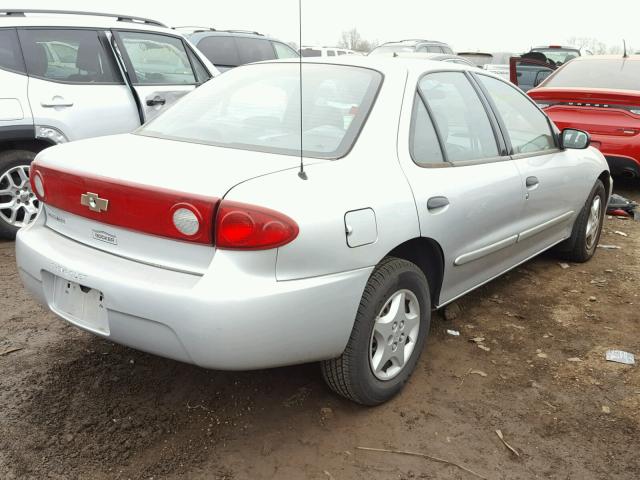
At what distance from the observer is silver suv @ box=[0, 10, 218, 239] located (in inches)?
184

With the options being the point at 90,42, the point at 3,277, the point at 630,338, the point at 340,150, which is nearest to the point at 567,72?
the point at 630,338

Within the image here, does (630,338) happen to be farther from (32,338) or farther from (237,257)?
(32,338)

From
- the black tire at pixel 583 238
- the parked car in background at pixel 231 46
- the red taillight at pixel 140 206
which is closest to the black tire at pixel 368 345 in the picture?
the red taillight at pixel 140 206

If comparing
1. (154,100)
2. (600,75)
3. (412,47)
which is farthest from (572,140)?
(412,47)

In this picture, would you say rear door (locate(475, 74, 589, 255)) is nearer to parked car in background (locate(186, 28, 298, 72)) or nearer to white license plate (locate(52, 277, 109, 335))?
white license plate (locate(52, 277, 109, 335))

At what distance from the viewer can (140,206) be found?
2262 millimetres

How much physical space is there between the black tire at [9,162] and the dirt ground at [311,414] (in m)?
1.31

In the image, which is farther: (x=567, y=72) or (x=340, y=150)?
(x=567, y=72)

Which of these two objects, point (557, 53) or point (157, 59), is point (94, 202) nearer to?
point (157, 59)

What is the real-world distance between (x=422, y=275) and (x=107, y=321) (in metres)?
1.37

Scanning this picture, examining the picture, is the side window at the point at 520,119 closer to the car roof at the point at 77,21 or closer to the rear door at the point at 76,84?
the rear door at the point at 76,84

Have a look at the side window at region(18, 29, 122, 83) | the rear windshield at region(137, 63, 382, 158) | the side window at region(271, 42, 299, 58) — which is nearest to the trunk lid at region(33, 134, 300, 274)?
the rear windshield at region(137, 63, 382, 158)

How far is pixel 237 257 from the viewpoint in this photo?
2.14m

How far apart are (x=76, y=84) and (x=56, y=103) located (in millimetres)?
281
